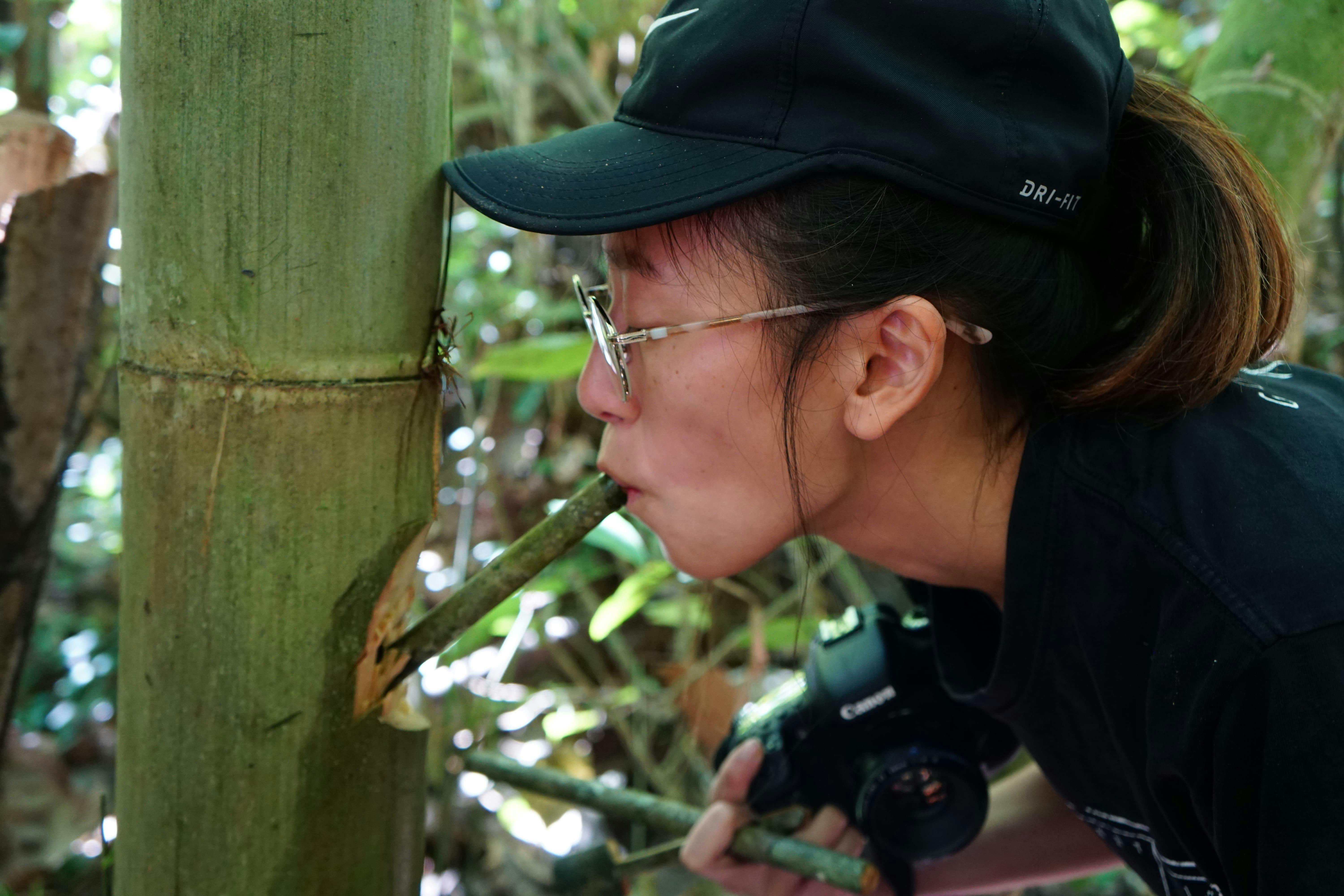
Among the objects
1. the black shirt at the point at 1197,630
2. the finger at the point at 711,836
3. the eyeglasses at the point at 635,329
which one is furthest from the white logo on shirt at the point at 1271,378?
the finger at the point at 711,836

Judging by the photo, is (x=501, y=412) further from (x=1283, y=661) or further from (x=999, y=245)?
(x=1283, y=661)

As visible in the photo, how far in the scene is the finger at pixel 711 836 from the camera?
1219 mm

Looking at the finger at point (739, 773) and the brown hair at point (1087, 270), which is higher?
the brown hair at point (1087, 270)

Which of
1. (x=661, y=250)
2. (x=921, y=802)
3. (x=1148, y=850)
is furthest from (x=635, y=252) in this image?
(x=1148, y=850)

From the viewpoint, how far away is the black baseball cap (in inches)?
31.9

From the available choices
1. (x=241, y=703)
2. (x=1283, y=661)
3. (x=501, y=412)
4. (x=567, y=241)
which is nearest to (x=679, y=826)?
(x=241, y=703)

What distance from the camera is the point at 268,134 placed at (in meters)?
0.75

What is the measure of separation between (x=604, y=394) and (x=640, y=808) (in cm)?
50

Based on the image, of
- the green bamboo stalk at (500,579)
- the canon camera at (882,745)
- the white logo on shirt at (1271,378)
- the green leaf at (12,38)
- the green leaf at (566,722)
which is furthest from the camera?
the green leaf at (566,722)

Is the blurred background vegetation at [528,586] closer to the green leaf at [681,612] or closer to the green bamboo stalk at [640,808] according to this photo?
the green leaf at [681,612]

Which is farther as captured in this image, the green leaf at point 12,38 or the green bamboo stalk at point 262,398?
the green leaf at point 12,38

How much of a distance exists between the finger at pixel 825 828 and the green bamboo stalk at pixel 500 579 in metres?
0.60

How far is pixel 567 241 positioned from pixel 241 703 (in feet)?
7.93

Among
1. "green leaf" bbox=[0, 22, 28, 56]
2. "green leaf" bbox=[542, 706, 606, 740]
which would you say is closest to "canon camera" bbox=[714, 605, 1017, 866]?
"green leaf" bbox=[542, 706, 606, 740]
